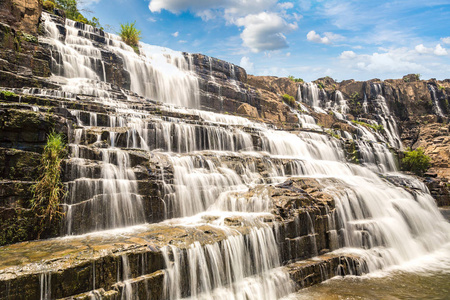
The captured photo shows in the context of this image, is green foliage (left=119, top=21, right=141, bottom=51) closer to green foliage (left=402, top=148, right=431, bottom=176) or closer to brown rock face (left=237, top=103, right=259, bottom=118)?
brown rock face (left=237, top=103, right=259, bottom=118)

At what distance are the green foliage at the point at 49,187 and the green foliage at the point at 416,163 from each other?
22.7 meters

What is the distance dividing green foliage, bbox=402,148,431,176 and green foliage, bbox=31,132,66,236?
74.4 ft

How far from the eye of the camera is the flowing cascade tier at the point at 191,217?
4.70 meters

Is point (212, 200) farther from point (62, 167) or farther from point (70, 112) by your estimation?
point (70, 112)

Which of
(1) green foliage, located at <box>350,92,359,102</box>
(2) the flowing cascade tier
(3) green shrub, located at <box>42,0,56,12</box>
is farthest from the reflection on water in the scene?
(1) green foliage, located at <box>350,92,359,102</box>

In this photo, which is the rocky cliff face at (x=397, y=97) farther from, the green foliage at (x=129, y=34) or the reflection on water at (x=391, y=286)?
the reflection on water at (x=391, y=286)

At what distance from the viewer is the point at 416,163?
63.9 ft

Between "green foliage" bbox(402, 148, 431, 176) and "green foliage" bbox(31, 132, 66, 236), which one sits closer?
"green foliage" bbox(31, 132, 66, 236)

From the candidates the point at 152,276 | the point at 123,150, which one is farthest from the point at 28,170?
the point at 152,276

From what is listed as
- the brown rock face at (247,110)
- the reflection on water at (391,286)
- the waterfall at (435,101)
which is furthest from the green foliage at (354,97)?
the reflection on water at (391,286)

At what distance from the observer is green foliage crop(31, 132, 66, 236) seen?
19.0 ft

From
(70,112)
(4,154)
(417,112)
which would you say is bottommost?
(4,154)

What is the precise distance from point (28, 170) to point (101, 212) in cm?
194

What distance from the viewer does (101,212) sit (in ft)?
21.6
